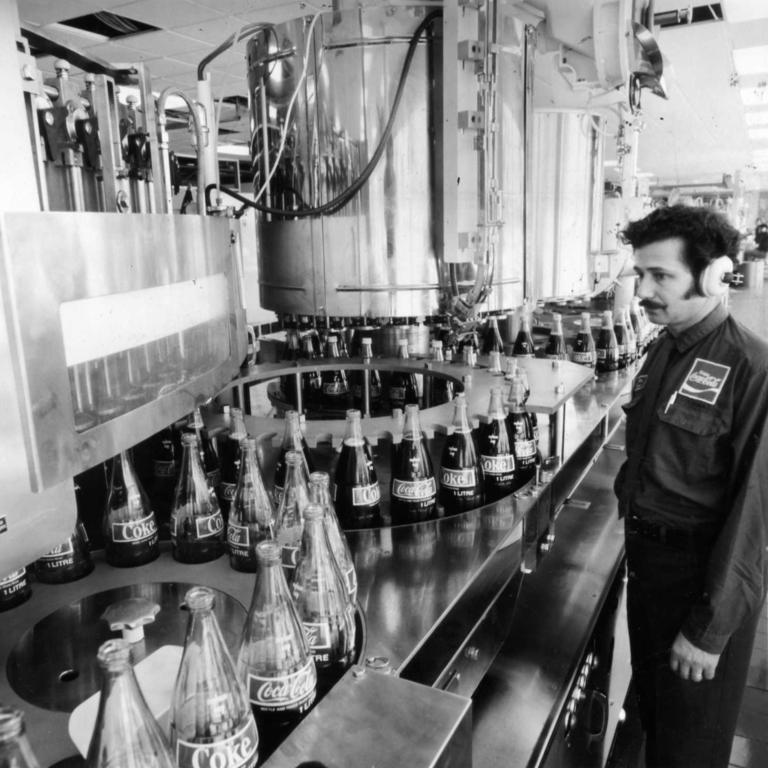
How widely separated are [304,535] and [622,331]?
119 inches

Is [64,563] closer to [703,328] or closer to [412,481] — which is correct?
[412,481]

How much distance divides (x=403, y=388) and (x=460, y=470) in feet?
3.49

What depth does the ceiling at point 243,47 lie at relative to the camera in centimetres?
420

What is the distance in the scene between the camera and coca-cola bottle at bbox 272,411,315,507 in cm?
136

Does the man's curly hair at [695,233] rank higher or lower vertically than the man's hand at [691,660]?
higher

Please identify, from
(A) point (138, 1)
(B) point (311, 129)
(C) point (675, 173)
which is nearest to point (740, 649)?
(B) point (311, 129)

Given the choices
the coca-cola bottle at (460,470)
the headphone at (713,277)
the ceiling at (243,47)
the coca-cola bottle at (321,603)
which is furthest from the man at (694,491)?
the ceiling at (243,47)

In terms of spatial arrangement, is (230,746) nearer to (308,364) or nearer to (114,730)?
A: (114,730)

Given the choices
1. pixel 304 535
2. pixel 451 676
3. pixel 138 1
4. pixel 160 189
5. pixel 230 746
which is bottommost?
pixel 451 676

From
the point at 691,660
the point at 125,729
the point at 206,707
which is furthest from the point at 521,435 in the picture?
the point at 125,729

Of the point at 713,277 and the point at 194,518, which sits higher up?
Answer: the point at 713,277

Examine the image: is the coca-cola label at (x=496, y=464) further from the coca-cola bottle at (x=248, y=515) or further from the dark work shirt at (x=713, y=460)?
the coca-cola bottle at (x=248, y=515)

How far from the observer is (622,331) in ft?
11.8

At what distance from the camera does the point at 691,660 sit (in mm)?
1578
